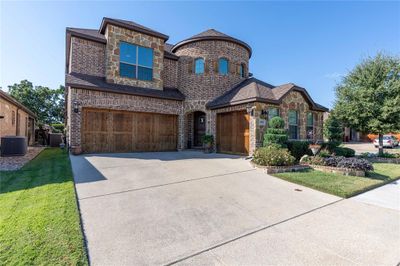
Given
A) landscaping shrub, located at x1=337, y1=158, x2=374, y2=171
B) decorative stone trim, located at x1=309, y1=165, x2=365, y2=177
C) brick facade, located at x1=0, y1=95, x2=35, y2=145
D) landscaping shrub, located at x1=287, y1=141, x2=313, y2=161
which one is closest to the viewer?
decorative stone trim, located at x1=309, y1=165, x2=365, y2=177

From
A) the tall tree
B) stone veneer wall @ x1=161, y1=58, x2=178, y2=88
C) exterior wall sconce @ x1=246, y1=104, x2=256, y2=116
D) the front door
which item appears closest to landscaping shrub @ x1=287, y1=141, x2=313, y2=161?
exterior wall sconce @ x1=246, y1=104, x2=256, y2=116

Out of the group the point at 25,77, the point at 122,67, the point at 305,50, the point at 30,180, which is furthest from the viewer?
the point at 25,77

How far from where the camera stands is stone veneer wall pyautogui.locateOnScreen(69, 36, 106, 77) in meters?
11.2

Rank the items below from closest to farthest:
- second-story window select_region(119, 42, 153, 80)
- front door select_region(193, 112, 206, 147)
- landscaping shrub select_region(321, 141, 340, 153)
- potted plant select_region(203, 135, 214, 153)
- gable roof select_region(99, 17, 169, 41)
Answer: gable roof select_region(99, 17, 169, 41), landscaping shrub select_region(321, 141, 340, 153), second-story window select_region(119, 42, 153, 80), potted plant select_region(203, 135, 214, 153), front door select_region(193, 112, 206, 147)

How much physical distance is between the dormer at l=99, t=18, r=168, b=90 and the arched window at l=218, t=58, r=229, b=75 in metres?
3.96

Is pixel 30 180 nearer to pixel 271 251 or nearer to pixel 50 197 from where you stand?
pixel 50 197

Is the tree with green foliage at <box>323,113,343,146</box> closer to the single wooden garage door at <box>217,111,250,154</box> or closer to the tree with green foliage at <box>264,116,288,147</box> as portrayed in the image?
the tree with green foliage at <box>264,116,288,147</box>

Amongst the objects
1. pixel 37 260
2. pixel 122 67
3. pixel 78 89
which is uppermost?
pixel 122 67

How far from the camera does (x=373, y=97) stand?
11.6 m

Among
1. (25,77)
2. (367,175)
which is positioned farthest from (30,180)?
(25,77)

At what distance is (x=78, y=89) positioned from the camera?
10.1m

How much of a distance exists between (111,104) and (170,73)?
506 centimetres

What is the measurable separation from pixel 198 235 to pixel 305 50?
15.8 meters

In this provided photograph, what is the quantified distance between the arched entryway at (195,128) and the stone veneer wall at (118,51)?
3.26m
